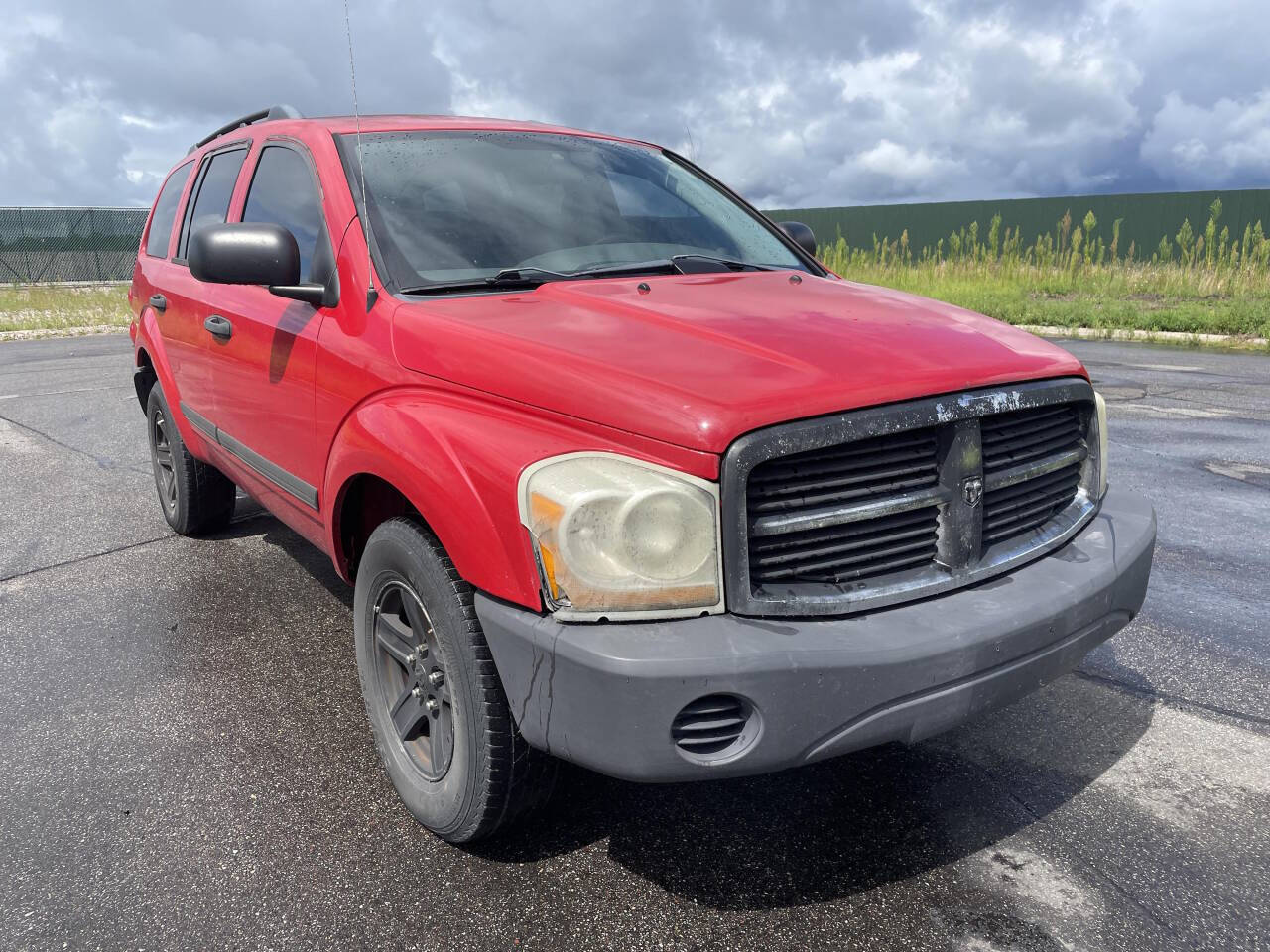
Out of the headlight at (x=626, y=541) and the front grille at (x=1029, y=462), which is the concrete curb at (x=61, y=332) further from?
the front grille at (x=1029, y=462)

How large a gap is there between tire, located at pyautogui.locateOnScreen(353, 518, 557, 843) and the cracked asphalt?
0.17 metres

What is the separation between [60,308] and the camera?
2294 centimetres

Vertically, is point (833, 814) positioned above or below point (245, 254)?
below

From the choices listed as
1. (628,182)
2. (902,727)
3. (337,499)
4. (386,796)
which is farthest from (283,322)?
(902,727)

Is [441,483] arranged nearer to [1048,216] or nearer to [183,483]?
[183,483]

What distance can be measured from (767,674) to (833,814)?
37.3 inches

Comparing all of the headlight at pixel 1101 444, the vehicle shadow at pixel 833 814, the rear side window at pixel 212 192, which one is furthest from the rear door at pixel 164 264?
the headlight at pixel 1101 444

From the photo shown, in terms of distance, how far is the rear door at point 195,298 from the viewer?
Answer: 13.4 ft

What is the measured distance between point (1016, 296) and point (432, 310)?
51.7 ft

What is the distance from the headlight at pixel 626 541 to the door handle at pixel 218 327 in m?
2.25

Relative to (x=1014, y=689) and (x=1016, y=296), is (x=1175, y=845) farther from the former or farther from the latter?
(x=1016, y=296)

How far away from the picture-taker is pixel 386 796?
8.99ft

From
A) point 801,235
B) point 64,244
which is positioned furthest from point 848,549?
point 64,244

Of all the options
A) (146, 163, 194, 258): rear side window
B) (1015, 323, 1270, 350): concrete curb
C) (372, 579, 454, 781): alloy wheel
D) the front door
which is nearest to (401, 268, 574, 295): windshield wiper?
(372, 579, 454, 781): alloy wheel
